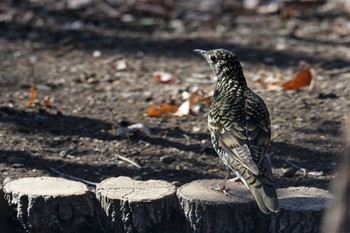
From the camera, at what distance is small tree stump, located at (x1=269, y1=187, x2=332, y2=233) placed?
6129 millimetres

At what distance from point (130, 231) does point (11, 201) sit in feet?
2.84

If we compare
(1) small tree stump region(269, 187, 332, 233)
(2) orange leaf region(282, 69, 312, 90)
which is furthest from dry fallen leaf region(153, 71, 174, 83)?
(1) small tree stump region(269, 187, 332, 233)

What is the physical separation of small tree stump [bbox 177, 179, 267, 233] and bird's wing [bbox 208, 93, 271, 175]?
0.27 m

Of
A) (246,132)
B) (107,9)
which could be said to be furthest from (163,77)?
(246,132)

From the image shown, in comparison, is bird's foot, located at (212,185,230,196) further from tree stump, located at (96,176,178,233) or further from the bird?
tree stump, located at (96,176,178,233)

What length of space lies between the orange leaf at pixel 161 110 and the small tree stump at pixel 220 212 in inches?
108

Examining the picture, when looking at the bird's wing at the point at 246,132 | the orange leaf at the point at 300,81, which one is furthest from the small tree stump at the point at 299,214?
the orange leaf at the point at 300,81

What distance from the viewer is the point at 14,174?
7.45 m

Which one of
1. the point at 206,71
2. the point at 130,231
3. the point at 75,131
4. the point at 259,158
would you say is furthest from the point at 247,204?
the point at 206,71

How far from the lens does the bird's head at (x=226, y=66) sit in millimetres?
7273

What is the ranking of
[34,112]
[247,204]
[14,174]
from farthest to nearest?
[34,112]
[14,174]
[247,204]

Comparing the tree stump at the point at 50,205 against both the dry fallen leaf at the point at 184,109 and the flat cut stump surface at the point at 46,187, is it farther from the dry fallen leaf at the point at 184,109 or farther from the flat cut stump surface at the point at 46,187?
the dry fallen leaf at the point at 184,109

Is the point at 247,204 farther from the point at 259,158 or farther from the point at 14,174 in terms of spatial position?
the point at 14,174

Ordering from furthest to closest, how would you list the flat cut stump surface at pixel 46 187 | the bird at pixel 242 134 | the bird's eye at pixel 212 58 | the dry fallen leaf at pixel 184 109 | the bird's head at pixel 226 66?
the dry fallen leaf at pixel 184 109 → the bird's eye at pixel 212 58 → the bird's head at pixel 226 66 → the flat cut stump surface at pixel 46 187 → the bird at pixel 242 134
